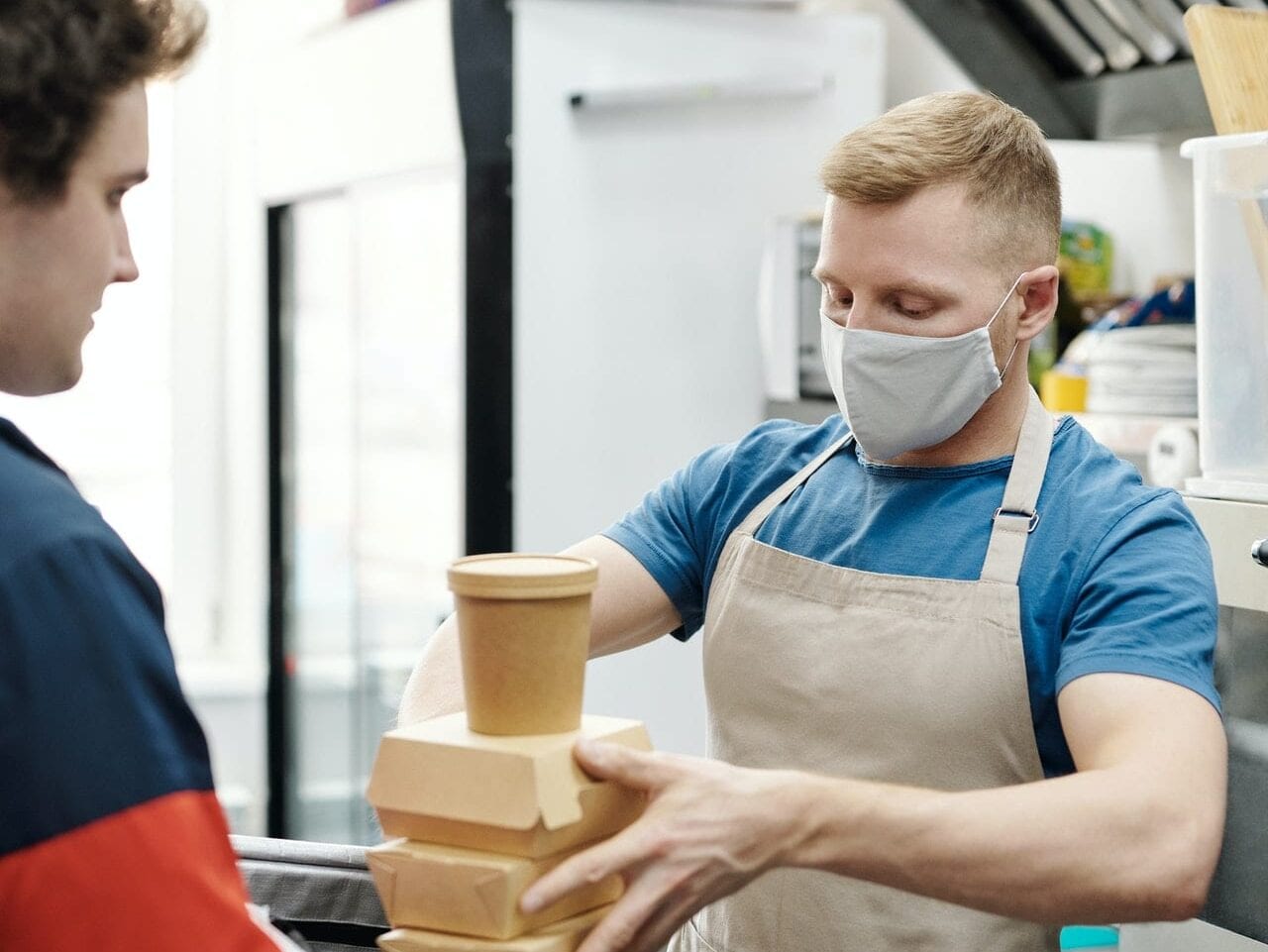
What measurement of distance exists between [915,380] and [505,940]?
2.20 feet

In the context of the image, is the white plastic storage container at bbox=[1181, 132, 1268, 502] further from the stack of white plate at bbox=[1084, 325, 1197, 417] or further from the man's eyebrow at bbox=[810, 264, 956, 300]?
the man's eyebrow at bbox=[810, 264, 956, 300]

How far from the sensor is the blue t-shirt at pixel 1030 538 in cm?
127

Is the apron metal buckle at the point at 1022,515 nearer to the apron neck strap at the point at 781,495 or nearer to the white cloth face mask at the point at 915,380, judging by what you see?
the white cloth face mask at the point at 915,380

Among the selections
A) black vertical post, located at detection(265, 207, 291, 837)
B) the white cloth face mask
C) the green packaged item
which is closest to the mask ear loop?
the white cloth face mask

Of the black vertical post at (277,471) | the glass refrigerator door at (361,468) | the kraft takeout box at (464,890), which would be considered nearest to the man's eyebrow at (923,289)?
→ the kraft takeout box at (464,890)

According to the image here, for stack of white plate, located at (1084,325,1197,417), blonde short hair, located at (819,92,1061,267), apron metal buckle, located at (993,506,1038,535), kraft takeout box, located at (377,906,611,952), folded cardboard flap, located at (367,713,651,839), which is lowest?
kraft takeout box, located at (377,906,611,952)

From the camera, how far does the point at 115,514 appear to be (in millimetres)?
4762

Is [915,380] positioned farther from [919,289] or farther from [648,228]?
[648,228]

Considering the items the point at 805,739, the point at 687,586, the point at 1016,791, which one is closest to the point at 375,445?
the point at 687,586

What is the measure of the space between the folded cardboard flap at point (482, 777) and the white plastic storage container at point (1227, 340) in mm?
933

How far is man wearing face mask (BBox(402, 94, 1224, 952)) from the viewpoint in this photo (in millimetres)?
1131

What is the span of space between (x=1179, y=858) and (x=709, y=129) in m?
2.16

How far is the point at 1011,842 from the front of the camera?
3.65ft

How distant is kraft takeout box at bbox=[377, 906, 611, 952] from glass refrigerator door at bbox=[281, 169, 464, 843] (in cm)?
226
